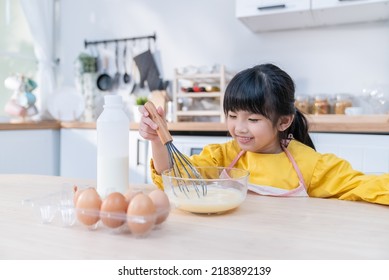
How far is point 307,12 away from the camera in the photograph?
2184 millimetres

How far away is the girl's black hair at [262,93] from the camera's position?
3.36 feet

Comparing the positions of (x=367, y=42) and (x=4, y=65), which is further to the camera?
(x=4, y=65)

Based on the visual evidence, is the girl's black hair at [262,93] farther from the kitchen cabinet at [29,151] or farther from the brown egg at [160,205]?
the kitchen cabinet at [29,151]

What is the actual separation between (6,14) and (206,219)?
2893mm

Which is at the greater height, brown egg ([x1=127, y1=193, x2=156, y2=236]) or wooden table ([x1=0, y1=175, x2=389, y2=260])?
brown egg ([x1=127, y1=193, x2=156, y2=236])

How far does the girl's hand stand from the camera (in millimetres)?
802

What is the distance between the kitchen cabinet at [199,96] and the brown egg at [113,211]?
193cm

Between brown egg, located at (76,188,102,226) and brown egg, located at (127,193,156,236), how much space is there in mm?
58

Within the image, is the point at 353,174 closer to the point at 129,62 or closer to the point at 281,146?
the point at 281,146

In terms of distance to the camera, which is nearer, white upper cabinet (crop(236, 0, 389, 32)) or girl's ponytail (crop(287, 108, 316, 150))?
girl's ponytail (crop(287, 108, 316, 150))

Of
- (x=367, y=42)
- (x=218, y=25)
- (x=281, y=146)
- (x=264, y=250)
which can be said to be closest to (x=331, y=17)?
(x=367, y=42)

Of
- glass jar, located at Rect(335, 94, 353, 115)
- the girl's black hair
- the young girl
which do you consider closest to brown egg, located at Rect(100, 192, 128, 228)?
the young girl

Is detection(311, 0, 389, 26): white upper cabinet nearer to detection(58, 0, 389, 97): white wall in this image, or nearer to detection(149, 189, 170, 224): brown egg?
detection(58, 0, 389, 97): white wall
